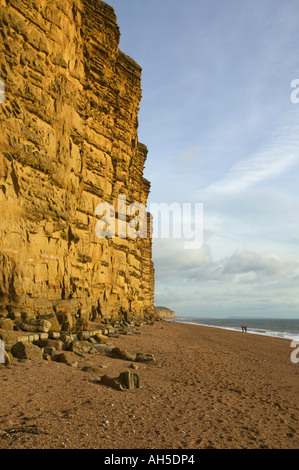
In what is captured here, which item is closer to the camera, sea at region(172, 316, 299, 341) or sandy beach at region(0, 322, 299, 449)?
sandy beach at region(0, 322, 299, 449)

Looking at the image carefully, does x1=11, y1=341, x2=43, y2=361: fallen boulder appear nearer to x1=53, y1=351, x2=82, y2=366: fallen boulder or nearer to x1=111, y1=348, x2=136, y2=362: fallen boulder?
x1=53, y1=351, x2=82, y2=366: fallen boulder

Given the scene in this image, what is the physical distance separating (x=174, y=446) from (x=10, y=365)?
3254mm

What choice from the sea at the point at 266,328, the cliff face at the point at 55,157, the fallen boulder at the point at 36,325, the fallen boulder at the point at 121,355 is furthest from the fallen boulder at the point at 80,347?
the sea at the point at 266,328

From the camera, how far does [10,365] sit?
218 inches

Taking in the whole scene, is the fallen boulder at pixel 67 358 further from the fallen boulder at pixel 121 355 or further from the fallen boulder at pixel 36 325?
the fallen boulder at pixel 36 325

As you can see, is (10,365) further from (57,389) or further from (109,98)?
(109,98)

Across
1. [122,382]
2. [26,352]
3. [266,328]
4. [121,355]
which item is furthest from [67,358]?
[266,328]

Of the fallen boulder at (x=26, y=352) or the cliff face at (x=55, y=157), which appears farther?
the cliff face at (x=55, y=157)

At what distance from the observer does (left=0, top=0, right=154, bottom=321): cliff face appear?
962cm

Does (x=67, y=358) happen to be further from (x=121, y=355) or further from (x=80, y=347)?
(x=121, y=355)

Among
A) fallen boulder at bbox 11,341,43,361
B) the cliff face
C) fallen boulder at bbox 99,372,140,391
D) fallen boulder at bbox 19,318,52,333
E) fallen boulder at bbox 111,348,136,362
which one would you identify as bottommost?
fallen boulder at bbox 111,348,136,362

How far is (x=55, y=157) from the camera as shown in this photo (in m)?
11.8

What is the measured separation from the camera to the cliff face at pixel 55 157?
31.6ft

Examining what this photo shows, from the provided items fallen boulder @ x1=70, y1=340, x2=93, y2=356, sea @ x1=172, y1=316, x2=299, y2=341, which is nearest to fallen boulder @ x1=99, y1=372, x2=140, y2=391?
fallen boulder @ x1=70, y1=340, x2=93, y2=356
